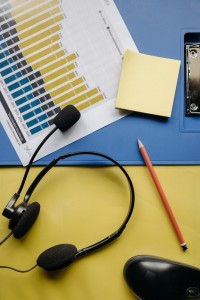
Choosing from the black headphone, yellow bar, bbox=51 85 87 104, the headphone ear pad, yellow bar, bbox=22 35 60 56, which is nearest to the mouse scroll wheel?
the black headphone

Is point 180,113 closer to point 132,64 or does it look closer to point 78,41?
point 132,64

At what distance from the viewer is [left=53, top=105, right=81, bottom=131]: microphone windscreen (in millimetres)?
661

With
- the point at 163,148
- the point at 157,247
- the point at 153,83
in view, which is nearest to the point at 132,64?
the point at 153,83

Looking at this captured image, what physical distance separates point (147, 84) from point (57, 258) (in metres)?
0.35

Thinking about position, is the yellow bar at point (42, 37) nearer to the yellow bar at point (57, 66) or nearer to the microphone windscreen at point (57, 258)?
the yellow bar at point (57, 66)

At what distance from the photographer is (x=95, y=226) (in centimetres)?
69

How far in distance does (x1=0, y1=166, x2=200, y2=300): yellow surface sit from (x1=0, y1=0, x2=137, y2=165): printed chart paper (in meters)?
0.08

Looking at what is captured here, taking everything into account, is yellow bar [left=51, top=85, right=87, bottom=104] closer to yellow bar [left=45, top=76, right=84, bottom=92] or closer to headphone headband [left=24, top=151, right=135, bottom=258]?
yellow bar [left=45, top=76, right=84, bottom=92]

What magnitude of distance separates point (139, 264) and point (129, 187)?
0.14m

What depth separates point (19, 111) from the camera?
2.28 feet

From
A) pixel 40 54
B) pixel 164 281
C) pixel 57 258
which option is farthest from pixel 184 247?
pixel 40 54

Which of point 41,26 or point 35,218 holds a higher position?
point 41,26

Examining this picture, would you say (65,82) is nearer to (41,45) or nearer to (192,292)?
(41,45)

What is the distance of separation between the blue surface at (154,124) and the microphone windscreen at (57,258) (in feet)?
0.52
